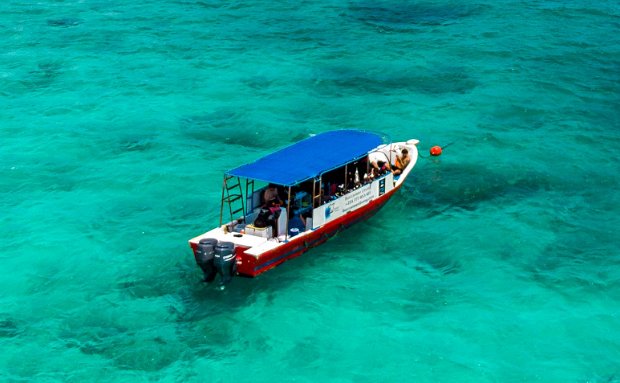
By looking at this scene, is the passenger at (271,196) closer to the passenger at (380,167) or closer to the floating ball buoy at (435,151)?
the passenger at (380,167)

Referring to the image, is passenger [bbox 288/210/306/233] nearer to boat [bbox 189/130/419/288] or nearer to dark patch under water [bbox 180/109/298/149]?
boat [bbox 189/130/419/288]

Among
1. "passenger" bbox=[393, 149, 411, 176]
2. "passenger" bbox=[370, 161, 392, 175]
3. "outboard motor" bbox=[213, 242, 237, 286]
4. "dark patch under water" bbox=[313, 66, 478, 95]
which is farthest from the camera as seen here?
"dark patch under water" bbox=[313, 66, 478, 95]

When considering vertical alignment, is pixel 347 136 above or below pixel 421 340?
above

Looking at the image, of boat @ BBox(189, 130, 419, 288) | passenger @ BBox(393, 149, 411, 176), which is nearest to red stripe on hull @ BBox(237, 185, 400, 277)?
boat @ BBox(189, 130, 419, 288)

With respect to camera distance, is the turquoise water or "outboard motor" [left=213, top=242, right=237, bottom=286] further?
"outboard motor" [left=213, top=242, right=237, bottom=286]

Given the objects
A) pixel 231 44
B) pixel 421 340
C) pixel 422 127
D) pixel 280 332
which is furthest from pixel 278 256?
pixel 231 44

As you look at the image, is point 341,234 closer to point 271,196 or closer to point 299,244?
point 299,244

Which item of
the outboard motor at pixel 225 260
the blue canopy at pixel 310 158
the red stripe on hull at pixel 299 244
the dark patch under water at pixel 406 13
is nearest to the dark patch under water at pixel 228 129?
the blue canopy at pixel 310 158

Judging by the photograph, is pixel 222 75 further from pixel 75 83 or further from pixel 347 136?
pixel 347 136
